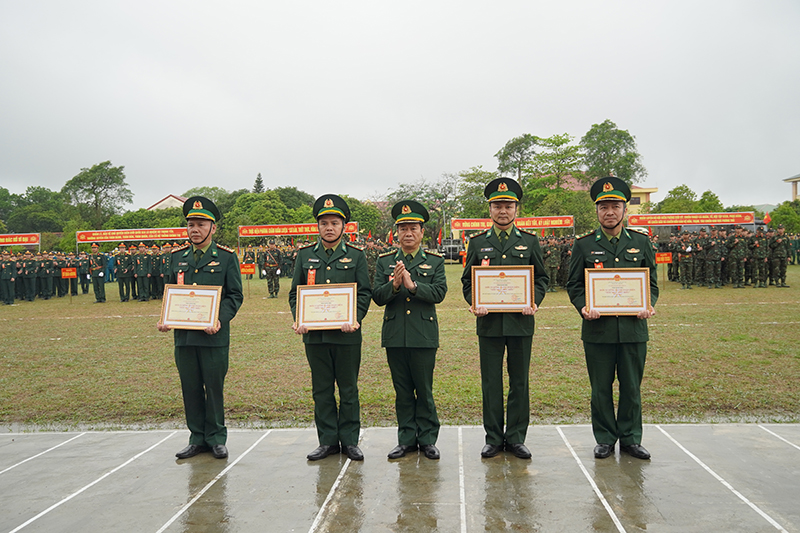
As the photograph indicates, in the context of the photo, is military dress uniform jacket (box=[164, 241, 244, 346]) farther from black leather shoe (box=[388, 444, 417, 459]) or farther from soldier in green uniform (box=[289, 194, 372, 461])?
black leather shoe (box=[388, 444, 417, 459])

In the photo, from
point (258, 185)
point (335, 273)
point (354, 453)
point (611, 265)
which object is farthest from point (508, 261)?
point (258, 185)

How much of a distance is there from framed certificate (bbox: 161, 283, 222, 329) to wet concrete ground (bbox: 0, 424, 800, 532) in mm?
1188

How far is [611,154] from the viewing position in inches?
2402

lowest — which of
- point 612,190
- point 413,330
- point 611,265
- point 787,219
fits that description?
point 413,330

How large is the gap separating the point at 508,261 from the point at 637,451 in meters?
1.85

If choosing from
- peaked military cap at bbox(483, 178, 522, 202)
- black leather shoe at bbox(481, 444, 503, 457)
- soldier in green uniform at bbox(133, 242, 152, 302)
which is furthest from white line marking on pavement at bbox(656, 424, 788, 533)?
soldier in green uniform at bbox(133, 242, 152, 302)

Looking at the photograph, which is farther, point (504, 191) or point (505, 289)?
point (504, 191)

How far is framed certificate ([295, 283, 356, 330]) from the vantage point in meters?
4.45

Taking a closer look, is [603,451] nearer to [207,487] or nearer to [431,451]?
[431,451]

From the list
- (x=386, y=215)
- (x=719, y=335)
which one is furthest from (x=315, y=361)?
(x=386, y=215)

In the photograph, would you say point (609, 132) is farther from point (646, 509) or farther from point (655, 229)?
point (646, 509)

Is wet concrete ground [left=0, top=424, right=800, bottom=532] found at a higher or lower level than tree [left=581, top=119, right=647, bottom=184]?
lower

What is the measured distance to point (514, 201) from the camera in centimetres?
471

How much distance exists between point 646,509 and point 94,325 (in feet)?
45.1
